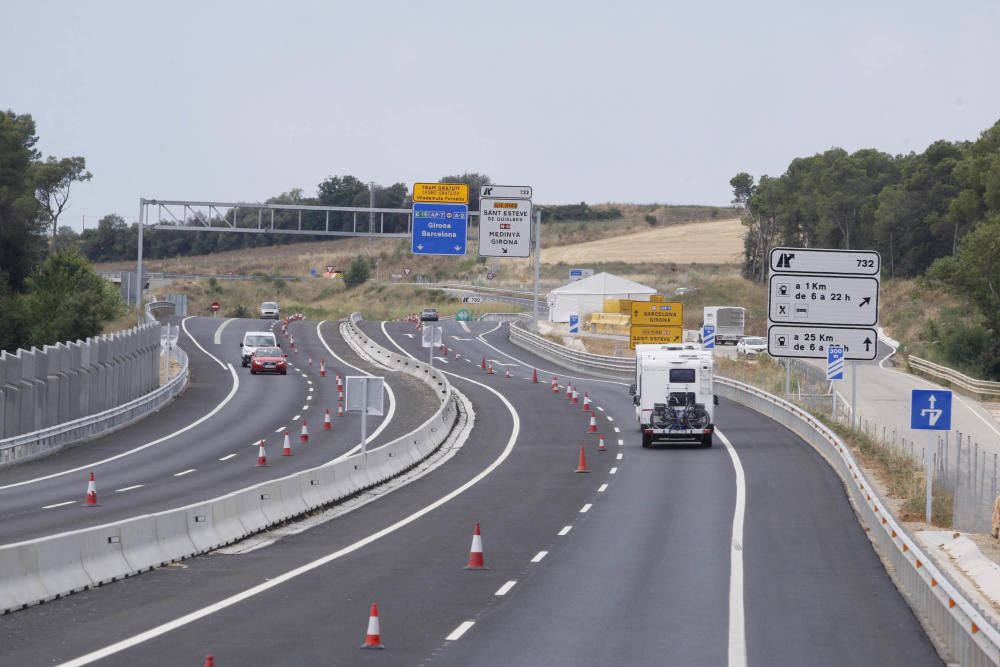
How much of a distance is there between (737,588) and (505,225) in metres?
34.6

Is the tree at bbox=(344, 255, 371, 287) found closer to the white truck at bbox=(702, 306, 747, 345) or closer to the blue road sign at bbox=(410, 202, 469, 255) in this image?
the white truck at bbox=(702, 306, 747, 345)

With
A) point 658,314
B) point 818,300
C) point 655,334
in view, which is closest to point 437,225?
point 658,314

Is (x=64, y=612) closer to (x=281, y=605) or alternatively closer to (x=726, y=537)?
(x=281, y=605)

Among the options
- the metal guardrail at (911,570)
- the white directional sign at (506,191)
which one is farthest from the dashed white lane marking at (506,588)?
the white directional sign at (506,191)

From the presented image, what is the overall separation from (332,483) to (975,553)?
13.2 metres

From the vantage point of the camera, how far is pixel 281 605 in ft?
54.0

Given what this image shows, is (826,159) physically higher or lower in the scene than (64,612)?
higher

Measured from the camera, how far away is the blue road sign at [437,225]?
5459 centimetres

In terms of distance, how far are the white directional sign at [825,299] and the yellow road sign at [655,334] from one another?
26775 millimetres

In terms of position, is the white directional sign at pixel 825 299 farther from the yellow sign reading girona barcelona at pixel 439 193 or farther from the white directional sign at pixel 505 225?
the yellow sign reading girona barcelona at pixel 439 193

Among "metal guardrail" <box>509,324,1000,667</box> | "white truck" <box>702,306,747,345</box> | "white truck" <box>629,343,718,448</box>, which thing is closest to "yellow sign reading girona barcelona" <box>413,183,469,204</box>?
"white truck" <box>629,343,718,448</box>

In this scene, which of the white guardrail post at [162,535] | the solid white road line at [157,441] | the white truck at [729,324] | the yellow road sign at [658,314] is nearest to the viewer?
the white guardrail post at [162,535]

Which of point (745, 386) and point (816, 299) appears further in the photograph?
point (745, 386)

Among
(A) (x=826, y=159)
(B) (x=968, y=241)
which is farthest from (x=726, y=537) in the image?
(A) (x=826, y=159)
